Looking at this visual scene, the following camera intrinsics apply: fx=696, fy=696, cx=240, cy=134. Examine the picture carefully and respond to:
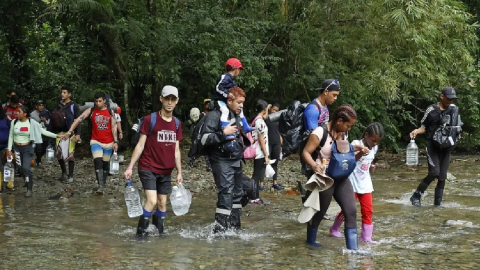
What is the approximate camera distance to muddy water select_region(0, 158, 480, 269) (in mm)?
7512

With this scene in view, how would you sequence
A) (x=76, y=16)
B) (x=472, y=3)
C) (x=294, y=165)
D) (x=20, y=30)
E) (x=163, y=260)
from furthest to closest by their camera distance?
1. (x=472, y=3)
2. (x=20, y=30)
3. (x=294, y=165)
4. (x=76, y=16)
5. (x=163, y=260)

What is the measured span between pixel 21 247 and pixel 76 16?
11.0 meters

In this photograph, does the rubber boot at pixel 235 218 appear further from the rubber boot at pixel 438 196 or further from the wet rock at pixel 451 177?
the wet rock at pixel 451 177

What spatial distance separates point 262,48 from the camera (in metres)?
19.7

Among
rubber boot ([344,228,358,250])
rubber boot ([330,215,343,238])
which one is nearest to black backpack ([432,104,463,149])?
rubber boot ([330,215,343,238])

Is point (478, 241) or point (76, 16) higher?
point (76, 16)

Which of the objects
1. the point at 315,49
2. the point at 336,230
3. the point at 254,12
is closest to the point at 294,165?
the point at 315,49

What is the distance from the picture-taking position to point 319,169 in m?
7.74

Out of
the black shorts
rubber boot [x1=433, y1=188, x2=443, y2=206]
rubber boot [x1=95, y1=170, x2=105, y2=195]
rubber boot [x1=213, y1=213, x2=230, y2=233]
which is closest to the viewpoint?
the black shorts

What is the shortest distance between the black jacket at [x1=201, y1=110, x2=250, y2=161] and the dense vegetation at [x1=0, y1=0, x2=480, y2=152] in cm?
841

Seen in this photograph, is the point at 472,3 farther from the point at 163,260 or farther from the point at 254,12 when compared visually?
the point at 163,260

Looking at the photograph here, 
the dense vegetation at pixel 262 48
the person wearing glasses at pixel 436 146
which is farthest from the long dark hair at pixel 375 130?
the dense vegetation at pixel 262 48

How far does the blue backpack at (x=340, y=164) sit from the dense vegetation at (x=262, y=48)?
9980 mm

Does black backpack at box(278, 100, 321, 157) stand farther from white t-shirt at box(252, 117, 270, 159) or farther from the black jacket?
white t-shirt at box(252, 117, 270, 159)
